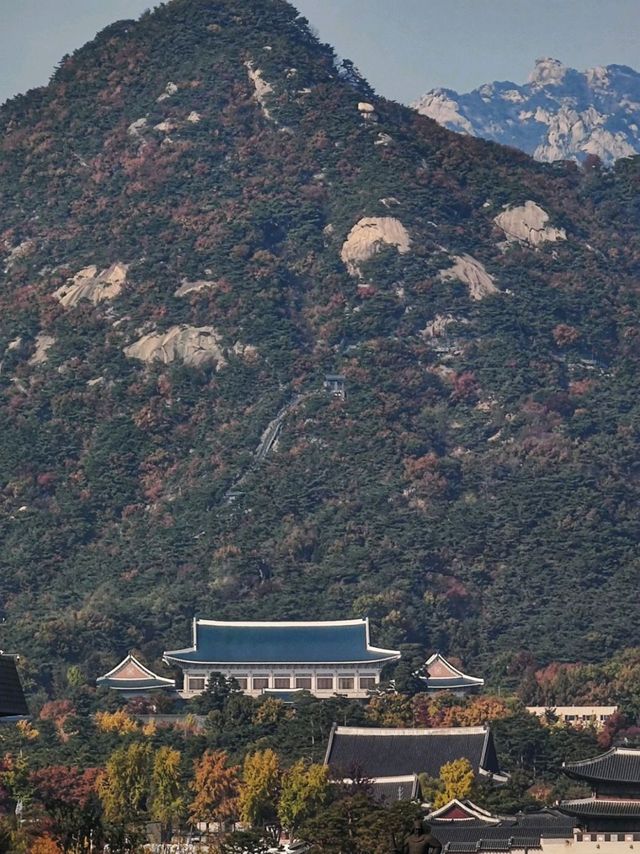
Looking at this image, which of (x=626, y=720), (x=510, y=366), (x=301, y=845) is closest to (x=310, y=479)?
(x=510, y=366)

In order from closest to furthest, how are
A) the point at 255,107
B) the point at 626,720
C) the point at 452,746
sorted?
the point at 452,746 → the point at 626,720 → the point at 255,107

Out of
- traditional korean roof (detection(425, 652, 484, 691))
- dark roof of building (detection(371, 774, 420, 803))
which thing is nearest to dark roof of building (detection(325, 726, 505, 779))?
dark roof of building (detection(371, 774, 420, 803))

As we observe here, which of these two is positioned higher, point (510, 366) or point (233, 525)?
point (510, 366)

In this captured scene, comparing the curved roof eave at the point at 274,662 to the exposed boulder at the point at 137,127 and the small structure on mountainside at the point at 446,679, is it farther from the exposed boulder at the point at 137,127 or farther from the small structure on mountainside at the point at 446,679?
the exposed boulder at the point at 137,127

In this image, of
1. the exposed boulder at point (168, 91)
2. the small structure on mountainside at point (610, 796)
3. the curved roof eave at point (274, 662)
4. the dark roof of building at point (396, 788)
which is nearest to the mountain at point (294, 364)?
the exposed boulder at point (168, 91)

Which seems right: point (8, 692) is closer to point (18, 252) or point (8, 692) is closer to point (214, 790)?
point (214, 790)

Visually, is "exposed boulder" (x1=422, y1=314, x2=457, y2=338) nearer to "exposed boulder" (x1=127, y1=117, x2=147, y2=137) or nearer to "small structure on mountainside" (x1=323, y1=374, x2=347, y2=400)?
"small structure on mountainside" (x1=323, y1=374, x2=347, y2=400)

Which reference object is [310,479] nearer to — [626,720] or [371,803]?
[626,720]
